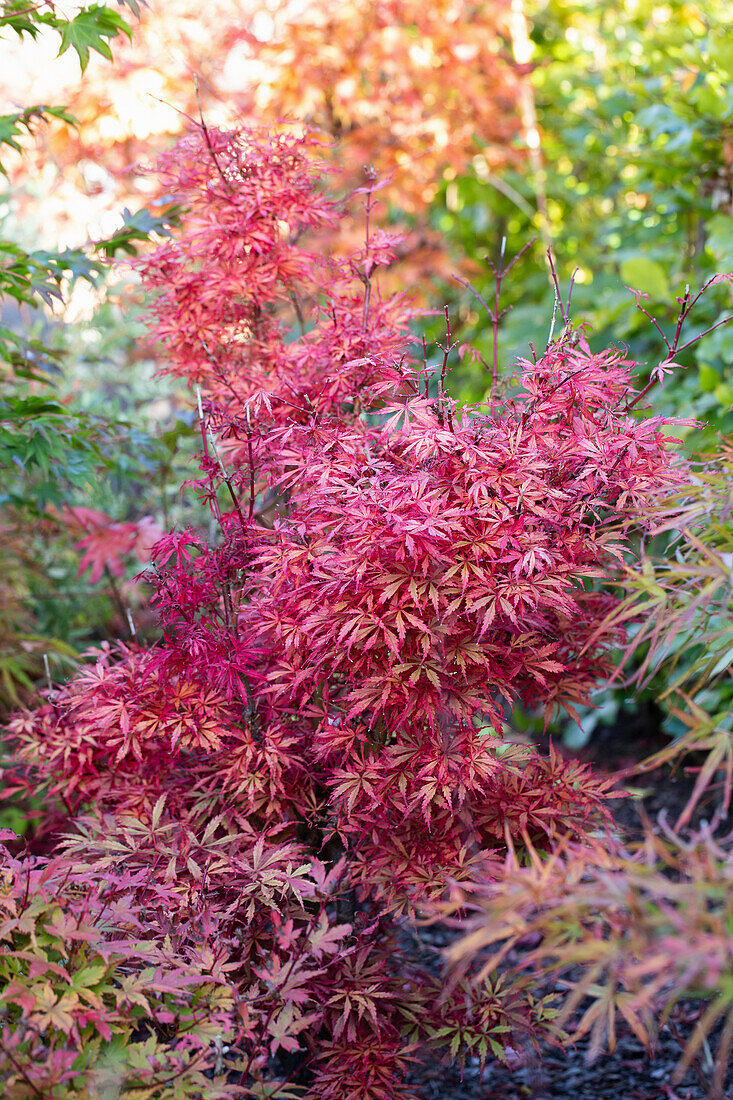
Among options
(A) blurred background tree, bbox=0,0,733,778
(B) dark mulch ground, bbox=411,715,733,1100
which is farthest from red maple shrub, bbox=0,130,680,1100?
(A) blurred background tree, bbox=0,0,733,778

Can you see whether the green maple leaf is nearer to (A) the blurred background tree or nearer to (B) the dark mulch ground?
(A) the blurred background tree

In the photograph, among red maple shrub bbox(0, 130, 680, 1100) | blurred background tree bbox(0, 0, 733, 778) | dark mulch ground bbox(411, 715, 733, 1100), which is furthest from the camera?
blurred background tree bbox(0, 0, 733, 778)

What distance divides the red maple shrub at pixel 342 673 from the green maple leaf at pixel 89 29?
1.13 ft

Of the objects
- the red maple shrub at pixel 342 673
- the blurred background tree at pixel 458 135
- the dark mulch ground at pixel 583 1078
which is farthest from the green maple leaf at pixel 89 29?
the dark mulch ground at pixel 583 1078

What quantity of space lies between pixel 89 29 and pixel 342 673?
161cm

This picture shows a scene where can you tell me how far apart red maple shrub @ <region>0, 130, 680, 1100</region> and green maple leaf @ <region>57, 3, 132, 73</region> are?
344mm

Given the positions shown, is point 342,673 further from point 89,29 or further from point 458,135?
point 458,135

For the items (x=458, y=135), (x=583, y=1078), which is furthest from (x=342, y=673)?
(x=458, y=135)

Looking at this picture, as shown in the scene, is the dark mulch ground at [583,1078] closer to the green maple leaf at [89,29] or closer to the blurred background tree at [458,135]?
the blurred background tree at [458,135]

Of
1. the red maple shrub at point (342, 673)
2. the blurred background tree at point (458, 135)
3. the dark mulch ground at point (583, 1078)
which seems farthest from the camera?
the blurred background tree at point (458, 135)

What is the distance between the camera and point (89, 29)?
2.02 metres

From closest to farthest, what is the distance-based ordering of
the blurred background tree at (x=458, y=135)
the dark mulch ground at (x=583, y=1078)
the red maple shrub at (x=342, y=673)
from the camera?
the red maple shrub at (x=342, y=673), the dark mulch ground at (x=583, y=1078), the blurred background tree at (x=458, y=135)

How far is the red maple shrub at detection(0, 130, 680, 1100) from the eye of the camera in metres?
1.42

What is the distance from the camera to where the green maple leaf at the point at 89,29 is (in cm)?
201
